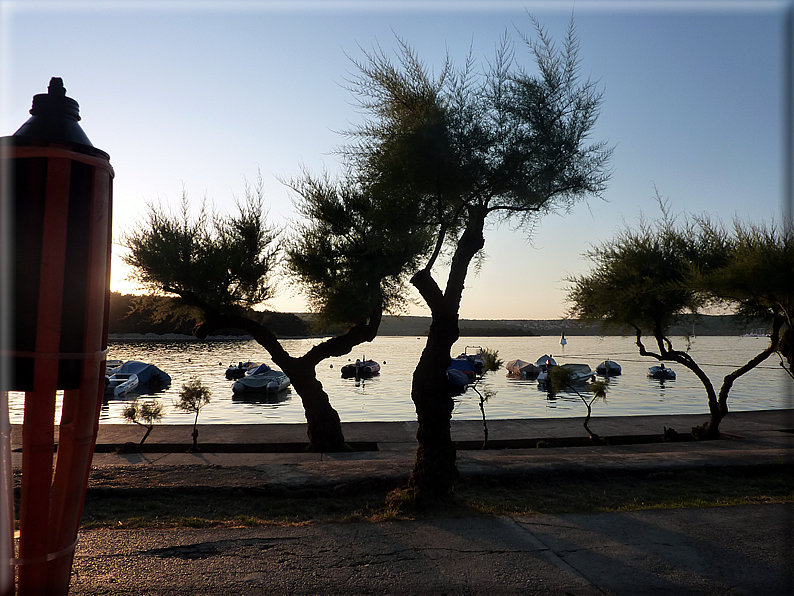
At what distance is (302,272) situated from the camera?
13289 millimetres

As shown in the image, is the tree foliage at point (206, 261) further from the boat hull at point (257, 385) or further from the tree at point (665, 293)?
the boat hull at point (257, 385)

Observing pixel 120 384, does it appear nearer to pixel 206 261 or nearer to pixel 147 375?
pixel 147 375

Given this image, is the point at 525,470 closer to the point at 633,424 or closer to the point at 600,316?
the point at 600,316

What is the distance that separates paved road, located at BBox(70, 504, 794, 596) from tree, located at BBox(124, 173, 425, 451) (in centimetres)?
670

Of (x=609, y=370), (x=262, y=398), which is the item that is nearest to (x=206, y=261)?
(x=262, y=398)

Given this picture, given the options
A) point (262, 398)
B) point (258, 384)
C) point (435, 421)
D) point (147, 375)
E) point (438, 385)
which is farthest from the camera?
point (147, 375)

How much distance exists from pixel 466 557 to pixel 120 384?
4118 centimetres

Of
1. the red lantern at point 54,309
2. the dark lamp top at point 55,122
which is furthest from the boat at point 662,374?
the dark lamp top at point 55,122

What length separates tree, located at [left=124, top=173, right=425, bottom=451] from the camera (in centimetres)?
1243

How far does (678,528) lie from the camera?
5.87 m

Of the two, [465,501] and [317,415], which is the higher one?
[317,415]

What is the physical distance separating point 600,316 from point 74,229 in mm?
17312

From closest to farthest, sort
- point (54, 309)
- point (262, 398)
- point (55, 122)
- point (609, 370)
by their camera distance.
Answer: point (54, 309) → point (55, 122) → point (262, 398) → point (609, 370)

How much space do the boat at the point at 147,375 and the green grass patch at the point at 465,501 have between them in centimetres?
4107
